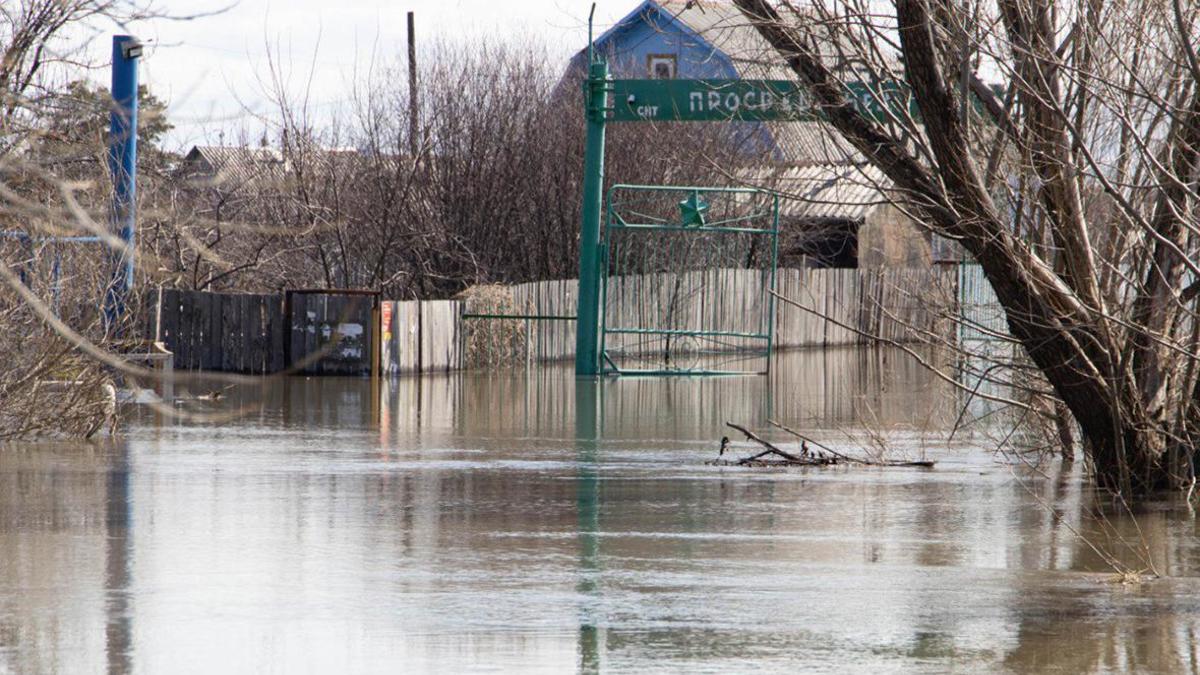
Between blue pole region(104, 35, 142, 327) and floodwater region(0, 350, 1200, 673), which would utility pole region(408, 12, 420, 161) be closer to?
blue pole region(104, 35, 142, 327)

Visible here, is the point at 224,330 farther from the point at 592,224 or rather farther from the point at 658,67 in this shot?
the point at 658,67

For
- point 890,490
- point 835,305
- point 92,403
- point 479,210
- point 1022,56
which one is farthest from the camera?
point 835,305

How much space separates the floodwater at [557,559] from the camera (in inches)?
266

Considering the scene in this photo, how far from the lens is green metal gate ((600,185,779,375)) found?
26.5 meters

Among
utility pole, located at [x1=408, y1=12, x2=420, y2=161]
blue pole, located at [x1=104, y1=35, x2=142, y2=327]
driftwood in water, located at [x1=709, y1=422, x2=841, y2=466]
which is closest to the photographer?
driftwood in water, located at [x1=709, y1=422, x2=841, y2=466]

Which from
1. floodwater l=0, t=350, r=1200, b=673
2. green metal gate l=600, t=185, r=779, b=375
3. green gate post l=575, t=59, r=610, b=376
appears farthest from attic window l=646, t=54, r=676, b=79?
floodwater l=0, t=350, r=1200, b=673

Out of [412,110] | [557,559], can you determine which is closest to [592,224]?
[412,110]

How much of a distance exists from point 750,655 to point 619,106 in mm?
15109

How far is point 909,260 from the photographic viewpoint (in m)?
37.0

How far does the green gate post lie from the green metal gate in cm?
101

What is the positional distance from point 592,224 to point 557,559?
44.8ft

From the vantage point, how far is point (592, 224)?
72.6ft

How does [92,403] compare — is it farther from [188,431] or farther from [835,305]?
[835,305]

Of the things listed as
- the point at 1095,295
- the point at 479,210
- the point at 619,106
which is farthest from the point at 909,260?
the point at 1095,295
